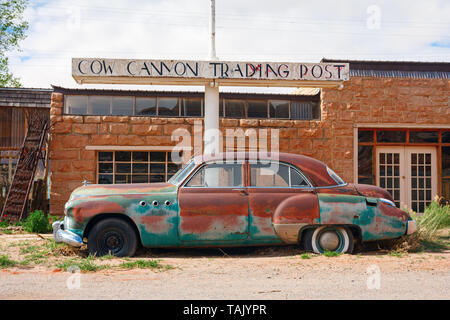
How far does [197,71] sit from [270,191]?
3808mm

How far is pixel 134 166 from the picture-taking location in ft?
37.7

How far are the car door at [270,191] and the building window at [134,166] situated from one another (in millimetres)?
4916

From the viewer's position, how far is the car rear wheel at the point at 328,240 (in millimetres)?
6812

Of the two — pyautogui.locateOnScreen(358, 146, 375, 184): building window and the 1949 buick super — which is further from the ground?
pyautogui.locateOnScreen(358, 146, 375, 184): building window

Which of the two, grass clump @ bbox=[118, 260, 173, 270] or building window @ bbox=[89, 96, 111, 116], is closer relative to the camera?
grass clump @ bbox=[118, 260, 173, 270]

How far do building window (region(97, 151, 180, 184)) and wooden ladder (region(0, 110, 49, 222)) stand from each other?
1.54 m

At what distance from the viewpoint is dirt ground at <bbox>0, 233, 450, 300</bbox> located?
183 inches

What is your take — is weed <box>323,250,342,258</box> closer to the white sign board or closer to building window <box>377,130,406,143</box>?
the white sign board

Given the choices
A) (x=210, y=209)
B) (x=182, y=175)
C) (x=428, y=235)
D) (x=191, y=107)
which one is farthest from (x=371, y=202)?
(x=191, y=107)

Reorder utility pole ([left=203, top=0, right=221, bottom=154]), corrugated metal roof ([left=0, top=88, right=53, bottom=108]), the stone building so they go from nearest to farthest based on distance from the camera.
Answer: utility pole ([left=203, top=0, right=221, bottom=154])
the stone building
corrugated metal roof ([left=0, top=88, right=53, bottom=108])

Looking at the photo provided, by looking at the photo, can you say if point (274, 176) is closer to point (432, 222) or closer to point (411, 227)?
point (411, 227)

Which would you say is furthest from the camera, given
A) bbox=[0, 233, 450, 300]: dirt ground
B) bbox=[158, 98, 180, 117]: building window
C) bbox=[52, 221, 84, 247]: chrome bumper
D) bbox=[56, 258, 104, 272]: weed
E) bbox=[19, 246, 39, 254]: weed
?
bbox=[158, 98, 180, 117]: building window

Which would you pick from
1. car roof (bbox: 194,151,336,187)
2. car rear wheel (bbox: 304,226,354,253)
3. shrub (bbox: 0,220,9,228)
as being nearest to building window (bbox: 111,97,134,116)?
shrub (bbox: 0,220,9,228)

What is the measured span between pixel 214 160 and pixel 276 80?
3.62 meters
